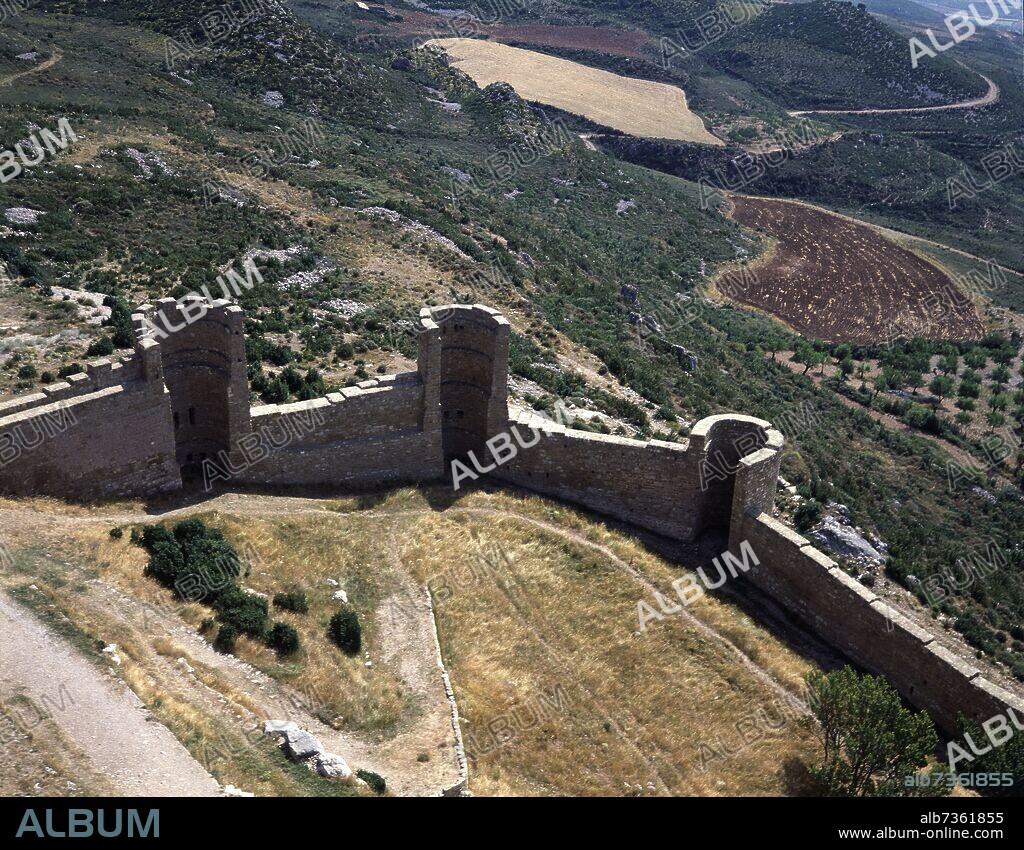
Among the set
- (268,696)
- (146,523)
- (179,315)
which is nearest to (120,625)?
(268,696)

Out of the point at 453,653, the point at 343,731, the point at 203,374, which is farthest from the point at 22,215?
the point at 343,731

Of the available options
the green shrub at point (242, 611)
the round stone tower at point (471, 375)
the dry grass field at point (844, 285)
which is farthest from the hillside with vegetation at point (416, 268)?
the dry grass field at point (844, 285)

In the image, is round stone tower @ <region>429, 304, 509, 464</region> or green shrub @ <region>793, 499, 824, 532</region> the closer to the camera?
round stone tower @ <region>429, 304, 509, 464</region>

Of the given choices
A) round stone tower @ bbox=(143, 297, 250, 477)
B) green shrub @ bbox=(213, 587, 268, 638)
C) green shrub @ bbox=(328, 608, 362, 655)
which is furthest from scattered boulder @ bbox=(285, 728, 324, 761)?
round stone tower @ bbox=(143, 297, 250, 477)

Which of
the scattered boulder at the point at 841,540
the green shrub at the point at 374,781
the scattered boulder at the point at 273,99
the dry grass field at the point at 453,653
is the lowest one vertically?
the scattered boulder at the point at 841,540

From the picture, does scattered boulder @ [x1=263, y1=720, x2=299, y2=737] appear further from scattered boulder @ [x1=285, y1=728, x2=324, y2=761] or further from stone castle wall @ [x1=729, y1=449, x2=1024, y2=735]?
stone castle wall @ [x1=729, y1=449, x2=1024, y2=735]

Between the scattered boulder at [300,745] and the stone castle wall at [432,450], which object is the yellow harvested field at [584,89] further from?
the scattered boulder at [300,745]

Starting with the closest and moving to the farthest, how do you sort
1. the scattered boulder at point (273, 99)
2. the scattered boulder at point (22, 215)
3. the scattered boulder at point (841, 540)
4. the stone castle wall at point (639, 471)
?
1. the stone castle wall at point (639, 471)
2. the scattered boulder at point (841, 540)
3. the scattered boulder at point (22, 215)
4. the scattered boulder at point (273, 99)

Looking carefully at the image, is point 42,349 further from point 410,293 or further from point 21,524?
point 410,293
